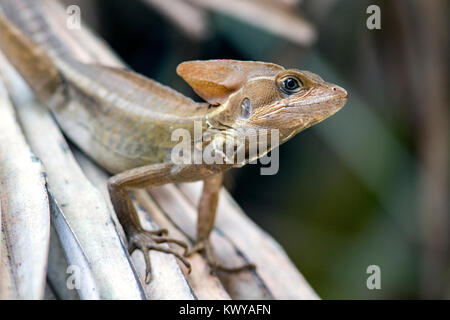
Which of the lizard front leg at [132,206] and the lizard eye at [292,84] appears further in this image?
the lizard front leg at [132,206]

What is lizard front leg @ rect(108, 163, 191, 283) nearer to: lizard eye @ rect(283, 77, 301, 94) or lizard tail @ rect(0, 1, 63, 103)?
lizard eye @ rect(283, 77, 301, 94)

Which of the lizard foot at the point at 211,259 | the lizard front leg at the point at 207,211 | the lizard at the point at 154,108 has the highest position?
the lizard at the point at 154,108

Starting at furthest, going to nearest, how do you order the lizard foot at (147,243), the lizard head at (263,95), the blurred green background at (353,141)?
the blurred green background at (353,141) → the lizard foot at (147,243) → the lizard head at (263,95)

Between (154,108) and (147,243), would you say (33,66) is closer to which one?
(154,108)

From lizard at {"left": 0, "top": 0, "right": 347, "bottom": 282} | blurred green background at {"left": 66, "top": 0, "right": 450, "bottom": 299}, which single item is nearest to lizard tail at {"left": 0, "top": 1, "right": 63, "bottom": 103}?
lizard at {"left": 0, "top": 0, "right": 347, "bottom": 282}

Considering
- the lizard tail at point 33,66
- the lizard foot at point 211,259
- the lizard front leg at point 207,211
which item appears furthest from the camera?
the lizard tail at point 33,66

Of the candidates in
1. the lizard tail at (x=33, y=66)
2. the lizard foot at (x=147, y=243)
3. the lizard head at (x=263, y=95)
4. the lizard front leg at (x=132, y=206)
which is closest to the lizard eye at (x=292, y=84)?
the lizard head at (x=263, y=95)

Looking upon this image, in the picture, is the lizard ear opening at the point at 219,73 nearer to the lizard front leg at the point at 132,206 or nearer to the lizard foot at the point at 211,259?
the lizard front leg at the point at 132,206

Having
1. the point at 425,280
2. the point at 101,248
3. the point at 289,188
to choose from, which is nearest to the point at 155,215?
the point at 101,248
